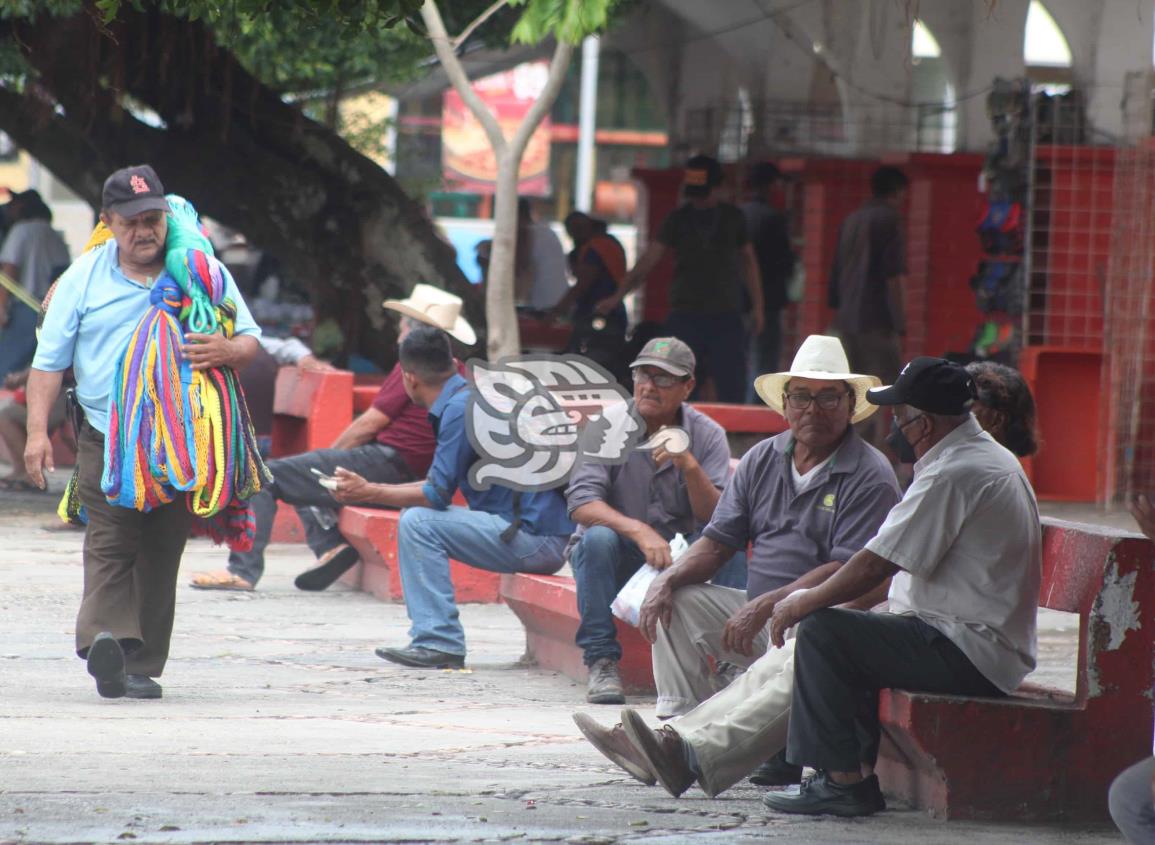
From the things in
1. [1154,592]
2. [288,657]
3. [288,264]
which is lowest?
[288,657]

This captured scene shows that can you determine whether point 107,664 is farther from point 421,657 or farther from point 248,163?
point 248,163

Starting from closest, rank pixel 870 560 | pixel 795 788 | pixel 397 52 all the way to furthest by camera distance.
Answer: pixel 870 560 → pixel 795 788 → pixel 397 52

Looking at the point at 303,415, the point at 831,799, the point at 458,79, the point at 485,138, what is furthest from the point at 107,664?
the point at 485,138

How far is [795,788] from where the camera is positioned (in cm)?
579

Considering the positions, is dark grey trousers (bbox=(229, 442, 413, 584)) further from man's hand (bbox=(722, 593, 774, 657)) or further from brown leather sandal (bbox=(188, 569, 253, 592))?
man's hand (bbox=(722, 593, 774, 657))

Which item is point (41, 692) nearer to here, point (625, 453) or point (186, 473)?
point (186, 473)

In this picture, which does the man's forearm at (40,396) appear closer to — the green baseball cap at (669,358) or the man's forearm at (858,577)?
the green baseball cap at (669,358)

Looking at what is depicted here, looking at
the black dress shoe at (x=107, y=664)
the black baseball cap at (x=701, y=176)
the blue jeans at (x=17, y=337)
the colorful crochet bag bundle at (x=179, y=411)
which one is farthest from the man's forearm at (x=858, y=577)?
the blue jeans at (x=17, y=337)

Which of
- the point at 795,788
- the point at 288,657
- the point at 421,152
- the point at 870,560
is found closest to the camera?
the point at 870,560

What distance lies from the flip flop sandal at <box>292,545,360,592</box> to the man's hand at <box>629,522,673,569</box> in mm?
3556

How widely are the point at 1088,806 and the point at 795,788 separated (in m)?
0.85

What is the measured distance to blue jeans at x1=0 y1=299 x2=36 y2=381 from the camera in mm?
15461

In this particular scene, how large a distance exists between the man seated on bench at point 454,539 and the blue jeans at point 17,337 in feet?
26.5

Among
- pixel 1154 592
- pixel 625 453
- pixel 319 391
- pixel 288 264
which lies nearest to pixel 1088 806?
pixel 1154 592
